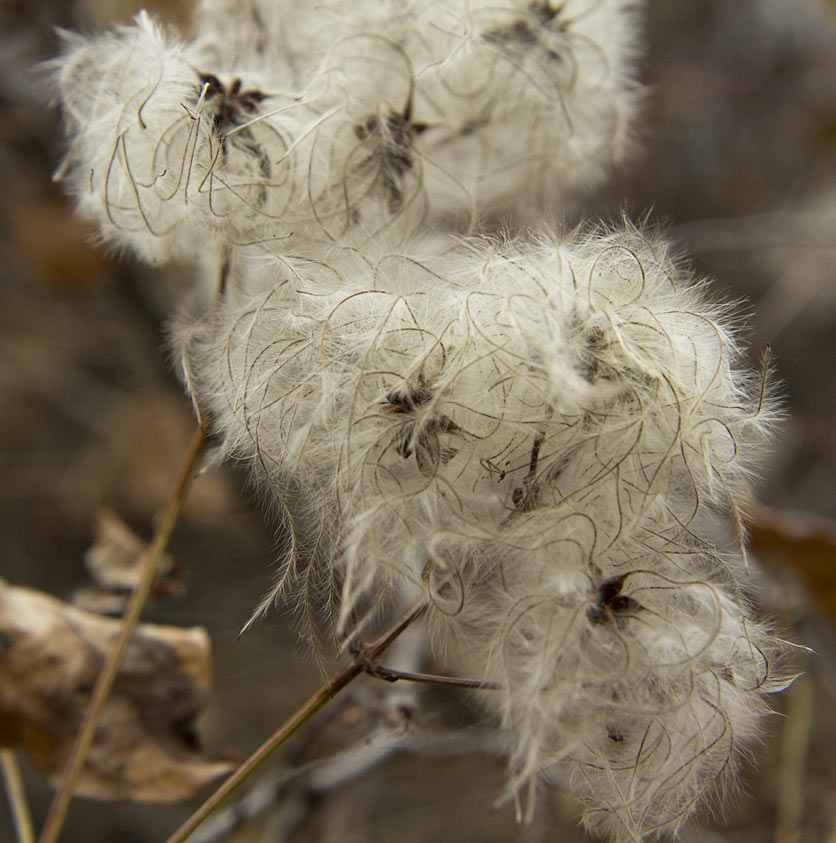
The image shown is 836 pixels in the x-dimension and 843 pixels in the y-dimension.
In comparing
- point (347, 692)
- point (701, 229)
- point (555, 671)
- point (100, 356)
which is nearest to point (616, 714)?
point (555, 671)

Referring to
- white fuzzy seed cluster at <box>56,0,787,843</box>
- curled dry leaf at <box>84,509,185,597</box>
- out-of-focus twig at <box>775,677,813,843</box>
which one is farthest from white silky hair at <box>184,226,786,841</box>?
out-of-focus twig at <box>775,677,813,843</box>

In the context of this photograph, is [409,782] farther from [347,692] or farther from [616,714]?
[616,714]

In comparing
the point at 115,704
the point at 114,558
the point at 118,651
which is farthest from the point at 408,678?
the point at 114,558

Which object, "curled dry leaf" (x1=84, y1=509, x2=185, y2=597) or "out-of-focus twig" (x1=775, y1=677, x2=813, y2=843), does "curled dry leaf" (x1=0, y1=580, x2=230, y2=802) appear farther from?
"out-of-focus twig" (x1=775, y1=677, x2=813, y2=843)

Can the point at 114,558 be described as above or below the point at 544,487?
below

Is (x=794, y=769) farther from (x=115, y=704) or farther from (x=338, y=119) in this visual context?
(x=338, y=119)

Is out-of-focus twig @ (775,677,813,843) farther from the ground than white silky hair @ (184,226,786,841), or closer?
closer
